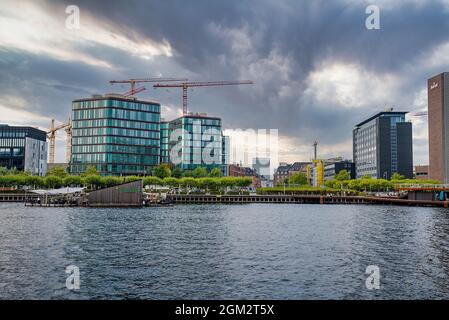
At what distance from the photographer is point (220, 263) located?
3688cm

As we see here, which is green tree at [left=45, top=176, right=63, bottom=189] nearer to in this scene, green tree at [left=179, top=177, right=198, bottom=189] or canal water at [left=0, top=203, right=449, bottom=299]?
green tree at [left=179, top=177, right=198, bottom=189]

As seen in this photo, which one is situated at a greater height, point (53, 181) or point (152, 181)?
point (152, 181)

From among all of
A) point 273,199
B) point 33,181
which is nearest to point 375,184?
point 273,199

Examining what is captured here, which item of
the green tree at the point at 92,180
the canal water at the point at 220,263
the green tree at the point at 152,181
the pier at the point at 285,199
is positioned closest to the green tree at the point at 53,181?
the green tree at the point at 92,180

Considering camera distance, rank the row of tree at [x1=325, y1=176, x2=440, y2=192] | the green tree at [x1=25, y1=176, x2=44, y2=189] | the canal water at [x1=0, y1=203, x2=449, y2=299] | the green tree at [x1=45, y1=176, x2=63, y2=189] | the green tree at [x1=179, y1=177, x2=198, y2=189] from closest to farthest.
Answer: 1. the canal water at [x1=0, y1=203, x2=449, y2=299]
2. the green tree at [x1=45, y1=176, x2=63, y2=189]
3. the green tree at [x1=25, y1=176, x2=44, y2=189]
4. the green tree at [x1=179, y1=177, x2=198, y2=189]
5. the row of tree at [x1=325, y1=176, x2=440, y2=192]

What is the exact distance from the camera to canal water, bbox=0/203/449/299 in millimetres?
27938

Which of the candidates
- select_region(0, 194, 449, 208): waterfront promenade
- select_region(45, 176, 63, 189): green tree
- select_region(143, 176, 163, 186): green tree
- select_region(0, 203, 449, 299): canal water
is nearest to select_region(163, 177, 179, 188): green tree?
select_region(143, 176, 163, 186): green tree

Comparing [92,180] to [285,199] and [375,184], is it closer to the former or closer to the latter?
[285,199]

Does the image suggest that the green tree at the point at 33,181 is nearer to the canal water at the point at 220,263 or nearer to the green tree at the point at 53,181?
the green tree at the point at 53,181

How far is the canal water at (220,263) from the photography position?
91.7ft

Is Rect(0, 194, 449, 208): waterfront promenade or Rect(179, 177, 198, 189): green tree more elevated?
Rect(179, 177, 198, 189): green tree

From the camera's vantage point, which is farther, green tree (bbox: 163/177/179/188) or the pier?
green tree (bbox: 163/177/179/188)
